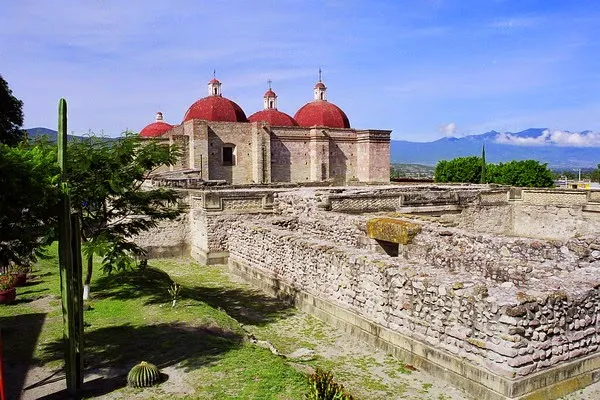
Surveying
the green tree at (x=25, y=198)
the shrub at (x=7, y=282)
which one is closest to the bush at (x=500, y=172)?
the shrub at (x=7, y=282)

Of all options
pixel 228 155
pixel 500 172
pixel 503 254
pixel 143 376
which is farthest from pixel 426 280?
pixel 500 172

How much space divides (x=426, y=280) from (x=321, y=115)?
3941 cm

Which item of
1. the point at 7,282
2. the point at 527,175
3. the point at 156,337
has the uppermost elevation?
the point at 527,175

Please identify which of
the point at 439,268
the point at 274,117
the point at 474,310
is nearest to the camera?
the point at 474,310

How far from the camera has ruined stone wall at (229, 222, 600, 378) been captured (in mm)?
6250

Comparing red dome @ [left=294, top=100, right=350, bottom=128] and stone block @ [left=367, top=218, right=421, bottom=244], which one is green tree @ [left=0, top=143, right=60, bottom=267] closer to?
stone block @ [left=367, top=218, right=421, bottom=244]

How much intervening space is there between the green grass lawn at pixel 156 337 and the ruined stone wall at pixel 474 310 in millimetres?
2160

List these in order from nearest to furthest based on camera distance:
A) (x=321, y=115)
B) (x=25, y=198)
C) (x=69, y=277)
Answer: (x=25, y=198)
(x=69, y=277)
(x=321, y=115)

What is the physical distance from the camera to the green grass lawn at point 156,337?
636 cm

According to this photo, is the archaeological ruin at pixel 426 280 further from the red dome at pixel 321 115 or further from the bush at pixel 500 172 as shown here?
the bush at pixel 500 172

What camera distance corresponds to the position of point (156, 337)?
27.1 feet

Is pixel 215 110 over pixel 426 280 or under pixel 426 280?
over

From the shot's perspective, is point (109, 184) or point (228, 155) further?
point (228, 155)

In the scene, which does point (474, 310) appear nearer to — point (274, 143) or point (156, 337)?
point (156, 337)
